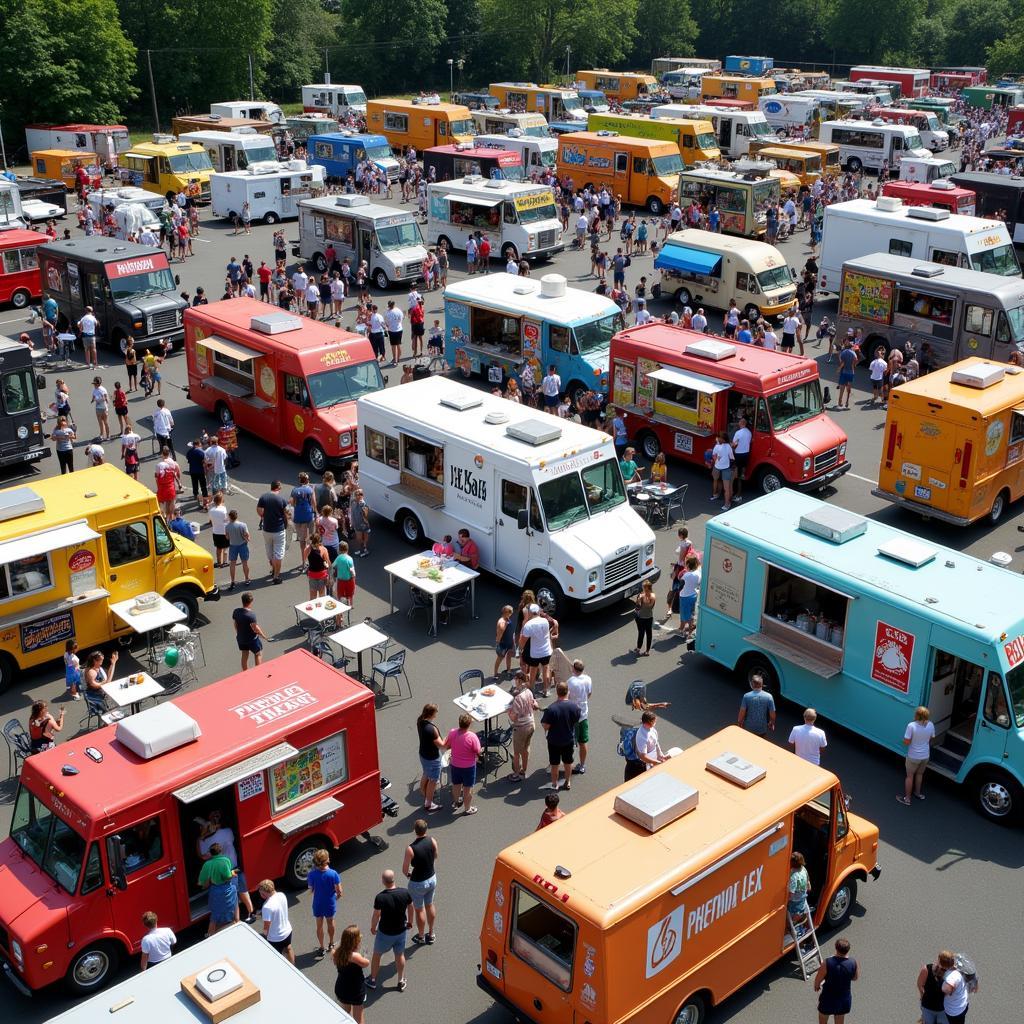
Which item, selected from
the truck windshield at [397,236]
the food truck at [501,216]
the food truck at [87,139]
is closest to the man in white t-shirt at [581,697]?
the truck windshield at [397,236]

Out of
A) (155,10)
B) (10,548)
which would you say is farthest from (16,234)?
(155,10)

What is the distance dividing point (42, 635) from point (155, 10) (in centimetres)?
6706

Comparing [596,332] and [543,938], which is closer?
[543,938]

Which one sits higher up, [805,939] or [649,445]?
[649,445]

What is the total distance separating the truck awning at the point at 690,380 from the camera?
22312mm

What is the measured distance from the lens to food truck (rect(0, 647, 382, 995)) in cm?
1086

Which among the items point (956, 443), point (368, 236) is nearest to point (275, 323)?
point (368, 236)

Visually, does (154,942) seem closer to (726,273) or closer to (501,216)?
(726,273)

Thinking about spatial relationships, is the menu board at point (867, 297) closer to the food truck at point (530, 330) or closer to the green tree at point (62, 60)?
the food truck at point (530, 330)

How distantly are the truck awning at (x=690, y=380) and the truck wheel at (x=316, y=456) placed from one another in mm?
6649

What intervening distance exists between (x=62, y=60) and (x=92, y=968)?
62976 mm

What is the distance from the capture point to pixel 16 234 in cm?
3378

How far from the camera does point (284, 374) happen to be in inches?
915

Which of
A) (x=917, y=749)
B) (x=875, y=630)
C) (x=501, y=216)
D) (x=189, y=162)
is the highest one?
(x=189, y=162)
